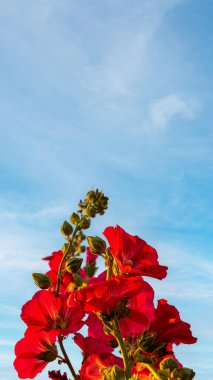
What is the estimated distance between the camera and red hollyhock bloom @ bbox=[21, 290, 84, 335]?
2.65 meters

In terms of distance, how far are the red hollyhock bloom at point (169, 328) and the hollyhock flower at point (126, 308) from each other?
5 centimetres

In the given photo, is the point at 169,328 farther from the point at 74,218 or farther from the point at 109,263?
the point at 74,218

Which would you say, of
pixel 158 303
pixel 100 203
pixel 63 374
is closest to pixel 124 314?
pixel 158 303

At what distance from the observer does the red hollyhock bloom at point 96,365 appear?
243 cm

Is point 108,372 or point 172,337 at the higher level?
point 172,337

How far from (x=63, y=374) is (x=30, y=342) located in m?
0.27

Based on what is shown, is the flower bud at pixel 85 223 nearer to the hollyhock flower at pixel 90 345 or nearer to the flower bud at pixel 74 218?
the flower bud at pixel 74 218

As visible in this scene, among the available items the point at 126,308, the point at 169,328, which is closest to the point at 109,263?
the point at 126,308

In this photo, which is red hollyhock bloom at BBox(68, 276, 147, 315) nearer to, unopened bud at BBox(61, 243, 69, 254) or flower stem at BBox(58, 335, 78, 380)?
flower stem at BBox(58, 335, 78, 380)

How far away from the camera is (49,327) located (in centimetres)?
270

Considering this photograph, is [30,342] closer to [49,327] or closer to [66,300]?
[49,327]

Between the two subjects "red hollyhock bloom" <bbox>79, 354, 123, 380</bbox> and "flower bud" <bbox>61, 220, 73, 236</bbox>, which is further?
"flower bud" <bbox>61, 220, 73, 236</bbox>

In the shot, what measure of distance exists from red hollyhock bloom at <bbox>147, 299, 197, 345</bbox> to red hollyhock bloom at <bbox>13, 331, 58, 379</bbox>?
545mm

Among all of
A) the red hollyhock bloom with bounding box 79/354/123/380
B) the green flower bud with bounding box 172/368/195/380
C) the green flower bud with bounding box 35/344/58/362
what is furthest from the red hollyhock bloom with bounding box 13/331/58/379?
the green flower bud with bounding box 172/368/195/380
